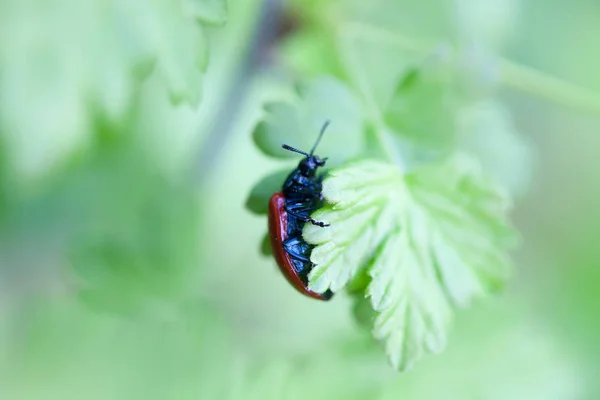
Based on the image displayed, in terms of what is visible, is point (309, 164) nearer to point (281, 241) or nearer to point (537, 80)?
point (281, 241)

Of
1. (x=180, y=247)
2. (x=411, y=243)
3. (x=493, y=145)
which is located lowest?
(x=180, y=247)

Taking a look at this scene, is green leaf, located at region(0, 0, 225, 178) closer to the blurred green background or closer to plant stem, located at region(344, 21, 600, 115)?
the blurred green background

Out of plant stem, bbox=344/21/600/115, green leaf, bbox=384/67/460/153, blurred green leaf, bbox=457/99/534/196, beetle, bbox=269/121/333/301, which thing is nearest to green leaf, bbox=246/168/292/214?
beetle, bbox=269/121/333/301

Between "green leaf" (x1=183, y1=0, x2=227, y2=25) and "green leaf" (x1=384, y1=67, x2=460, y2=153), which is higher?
"green leaf" (x1=384, y1=67, x2=460, y2=153)

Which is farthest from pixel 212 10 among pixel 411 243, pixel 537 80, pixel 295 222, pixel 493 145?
pixel 493 145

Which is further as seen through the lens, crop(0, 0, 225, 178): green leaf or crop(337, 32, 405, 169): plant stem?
crop(337, 32, 405, 169): plant stem

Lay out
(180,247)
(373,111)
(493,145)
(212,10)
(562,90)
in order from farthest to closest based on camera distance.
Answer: (180,247), (493,145), (562,90), (373,111), (212,10)

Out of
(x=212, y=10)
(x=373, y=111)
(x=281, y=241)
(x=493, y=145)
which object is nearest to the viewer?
(x=212, y=10)
